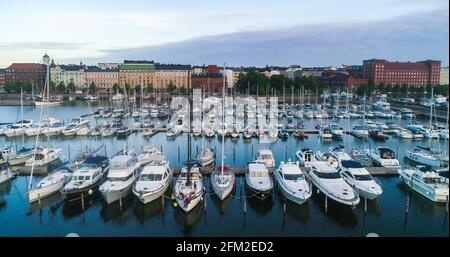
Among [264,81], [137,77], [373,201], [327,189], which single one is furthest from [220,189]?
[137,77]

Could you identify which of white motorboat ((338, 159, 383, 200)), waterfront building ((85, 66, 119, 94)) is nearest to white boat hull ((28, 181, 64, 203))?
white motorboat ((338, 159, 383, 200))

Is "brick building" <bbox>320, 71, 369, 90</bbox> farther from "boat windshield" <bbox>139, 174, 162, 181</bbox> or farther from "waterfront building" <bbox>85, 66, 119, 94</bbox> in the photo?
"boat windshield" <bbox>139, 174, 162, 181</bbox>

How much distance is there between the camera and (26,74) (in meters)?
62.8

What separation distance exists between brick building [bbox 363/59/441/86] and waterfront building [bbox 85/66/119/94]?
130 ft

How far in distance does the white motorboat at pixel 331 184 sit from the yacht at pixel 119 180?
17.2 feet

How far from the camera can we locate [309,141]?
21.0 m

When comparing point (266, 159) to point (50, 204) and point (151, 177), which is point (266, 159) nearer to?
point (151, 177)

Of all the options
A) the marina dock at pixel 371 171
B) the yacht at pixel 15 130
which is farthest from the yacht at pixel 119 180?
the yacht at pixel 15 130

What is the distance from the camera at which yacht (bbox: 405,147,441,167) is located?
14863mm

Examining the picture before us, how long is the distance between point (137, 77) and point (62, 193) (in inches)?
2103

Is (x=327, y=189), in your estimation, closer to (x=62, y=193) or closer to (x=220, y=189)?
(x=220, y=189)

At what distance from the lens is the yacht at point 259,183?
10820mm

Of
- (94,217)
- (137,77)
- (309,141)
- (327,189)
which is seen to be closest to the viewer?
(94,217)

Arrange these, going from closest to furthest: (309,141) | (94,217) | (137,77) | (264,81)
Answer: (94,217), (309,141), (264,81), (137,77)
